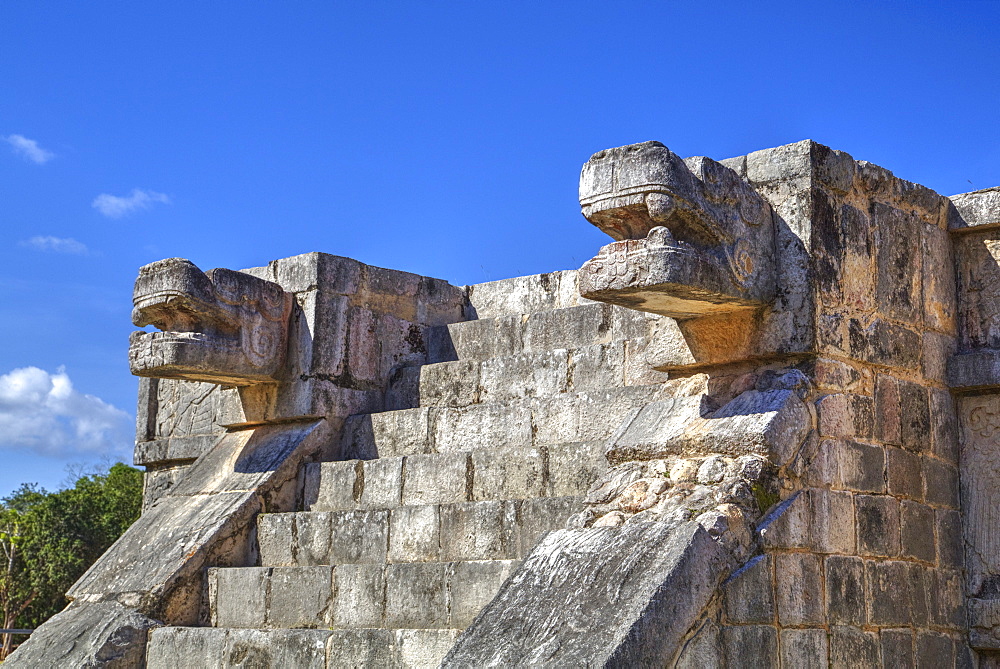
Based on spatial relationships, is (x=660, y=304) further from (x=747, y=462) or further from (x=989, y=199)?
(x=989, y=199)

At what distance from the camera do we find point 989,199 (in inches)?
265

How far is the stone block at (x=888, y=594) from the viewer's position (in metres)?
5.75

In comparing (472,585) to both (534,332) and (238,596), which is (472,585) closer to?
(238,596)

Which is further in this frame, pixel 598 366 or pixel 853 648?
pixel 598 366

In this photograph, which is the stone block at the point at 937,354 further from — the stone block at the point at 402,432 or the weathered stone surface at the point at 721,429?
the stone block at the point at 402,432

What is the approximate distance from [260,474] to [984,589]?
4.31 metres

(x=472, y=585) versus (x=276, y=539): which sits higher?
(x=276, y=539)

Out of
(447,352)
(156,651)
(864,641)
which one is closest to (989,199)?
(864,641)

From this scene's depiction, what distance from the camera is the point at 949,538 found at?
6.33 meters

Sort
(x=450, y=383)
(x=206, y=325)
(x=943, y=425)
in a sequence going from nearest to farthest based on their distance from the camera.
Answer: (x=943, y=425) < (x=206, y=325) < (x=450, y=383)

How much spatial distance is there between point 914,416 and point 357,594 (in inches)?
118

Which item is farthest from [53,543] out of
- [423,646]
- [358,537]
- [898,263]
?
[898,263]

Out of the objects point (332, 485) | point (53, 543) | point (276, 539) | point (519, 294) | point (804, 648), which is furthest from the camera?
point (53, 543)

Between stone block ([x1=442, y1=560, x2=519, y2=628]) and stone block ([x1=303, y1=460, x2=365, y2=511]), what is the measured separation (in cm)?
154
